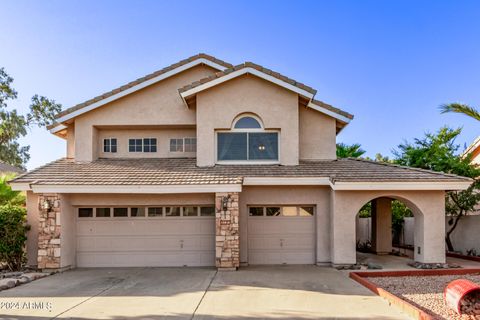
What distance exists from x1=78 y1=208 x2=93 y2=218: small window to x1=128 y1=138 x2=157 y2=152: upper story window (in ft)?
9.82

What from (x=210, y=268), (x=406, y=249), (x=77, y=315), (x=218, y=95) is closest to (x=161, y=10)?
(x=218, y=95)

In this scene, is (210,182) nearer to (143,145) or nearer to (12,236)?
(143,145)

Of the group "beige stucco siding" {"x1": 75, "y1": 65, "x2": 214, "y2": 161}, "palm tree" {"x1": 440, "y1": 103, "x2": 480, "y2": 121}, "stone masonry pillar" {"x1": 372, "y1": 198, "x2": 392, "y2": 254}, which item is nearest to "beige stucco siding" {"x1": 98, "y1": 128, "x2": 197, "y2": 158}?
"beige stucco siding" {"x1": 75, "y1": 65, "x2": 214, "y2": 161}

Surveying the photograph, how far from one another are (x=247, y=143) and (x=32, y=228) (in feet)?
26.9

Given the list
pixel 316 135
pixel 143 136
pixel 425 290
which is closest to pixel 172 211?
pixel 143 136

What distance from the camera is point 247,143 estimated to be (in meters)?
14.5

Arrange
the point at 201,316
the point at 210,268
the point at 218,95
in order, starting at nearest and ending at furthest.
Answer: the point at 201,316, the point at 210,268, the point at 218,95

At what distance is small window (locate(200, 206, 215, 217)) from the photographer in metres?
13.8

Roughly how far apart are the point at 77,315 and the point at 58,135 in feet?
36.1

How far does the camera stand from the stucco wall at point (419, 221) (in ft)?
42.5

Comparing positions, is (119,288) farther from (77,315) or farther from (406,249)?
(406,249)

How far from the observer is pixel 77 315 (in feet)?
25.3

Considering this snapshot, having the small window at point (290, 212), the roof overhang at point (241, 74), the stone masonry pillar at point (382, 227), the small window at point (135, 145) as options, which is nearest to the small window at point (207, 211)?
the small window at point (290, 212)

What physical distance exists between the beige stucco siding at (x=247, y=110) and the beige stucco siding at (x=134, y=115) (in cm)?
110
